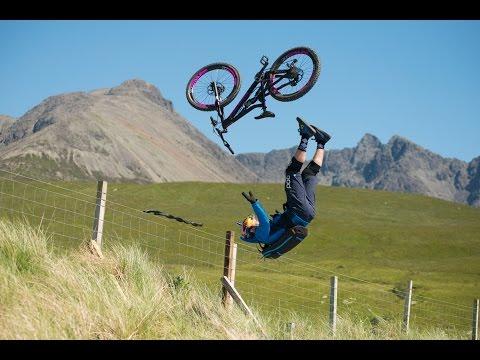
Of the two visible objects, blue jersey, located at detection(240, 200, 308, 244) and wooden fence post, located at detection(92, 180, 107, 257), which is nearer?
blue jersey, located at detection(240, 200, 308, 244)

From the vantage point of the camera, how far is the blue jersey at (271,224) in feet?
30.7

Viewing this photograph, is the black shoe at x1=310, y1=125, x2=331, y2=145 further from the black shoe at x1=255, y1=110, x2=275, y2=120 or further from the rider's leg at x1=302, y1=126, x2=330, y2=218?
the black shoe at x1=255, y1=110, x2=275, y2=120

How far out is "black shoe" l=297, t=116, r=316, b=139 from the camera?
925cm

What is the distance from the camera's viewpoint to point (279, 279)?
4381cm

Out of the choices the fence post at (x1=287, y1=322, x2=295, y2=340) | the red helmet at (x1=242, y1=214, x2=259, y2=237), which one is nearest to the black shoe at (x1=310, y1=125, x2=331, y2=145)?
the red helmet at (x1=242, y1=214, x2=259, y2=237)

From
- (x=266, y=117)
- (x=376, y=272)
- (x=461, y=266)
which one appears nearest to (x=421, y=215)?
(x=461, y=266)

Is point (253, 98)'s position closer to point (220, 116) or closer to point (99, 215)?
point (220, 116)

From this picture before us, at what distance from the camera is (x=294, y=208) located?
932 cm

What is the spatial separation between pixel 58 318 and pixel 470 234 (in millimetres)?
92090

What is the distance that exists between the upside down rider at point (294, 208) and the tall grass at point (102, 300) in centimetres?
163

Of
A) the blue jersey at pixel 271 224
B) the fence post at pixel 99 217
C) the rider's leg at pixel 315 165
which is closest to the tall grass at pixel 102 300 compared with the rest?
the fence post at pixel 99 217

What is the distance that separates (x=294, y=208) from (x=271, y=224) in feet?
1.69
